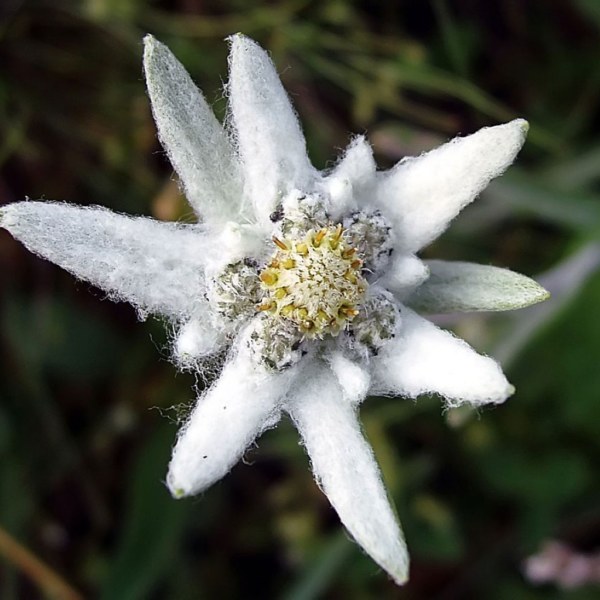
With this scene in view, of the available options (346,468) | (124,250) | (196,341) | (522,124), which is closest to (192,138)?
(124,250)

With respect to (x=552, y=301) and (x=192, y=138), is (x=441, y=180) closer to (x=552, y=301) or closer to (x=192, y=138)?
(x=192, y=138)

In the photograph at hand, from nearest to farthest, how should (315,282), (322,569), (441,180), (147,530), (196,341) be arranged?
(315,282)
(196,341)
(441,180)
(322,569)
(147,530)

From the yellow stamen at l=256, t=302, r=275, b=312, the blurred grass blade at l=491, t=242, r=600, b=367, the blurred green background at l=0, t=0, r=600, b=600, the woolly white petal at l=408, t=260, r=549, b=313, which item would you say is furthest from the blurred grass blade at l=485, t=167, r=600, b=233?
the yellow stamen at l=256, t=302, r=275, b=312

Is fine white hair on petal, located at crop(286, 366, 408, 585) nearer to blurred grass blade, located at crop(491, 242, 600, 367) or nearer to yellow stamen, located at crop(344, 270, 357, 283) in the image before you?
yellow stamen, located at crop(344, 270, 357, 283)

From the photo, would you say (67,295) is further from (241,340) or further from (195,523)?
(241,340)

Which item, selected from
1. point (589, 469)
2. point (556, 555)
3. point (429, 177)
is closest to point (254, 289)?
point (429, 177)

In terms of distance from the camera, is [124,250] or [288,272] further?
[124,250]

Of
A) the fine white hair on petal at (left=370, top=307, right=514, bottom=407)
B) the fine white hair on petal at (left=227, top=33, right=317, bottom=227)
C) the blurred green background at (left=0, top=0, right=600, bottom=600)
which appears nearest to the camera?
the fine white hair on petal at (left=370, top=307, right=514, bottom=407)
